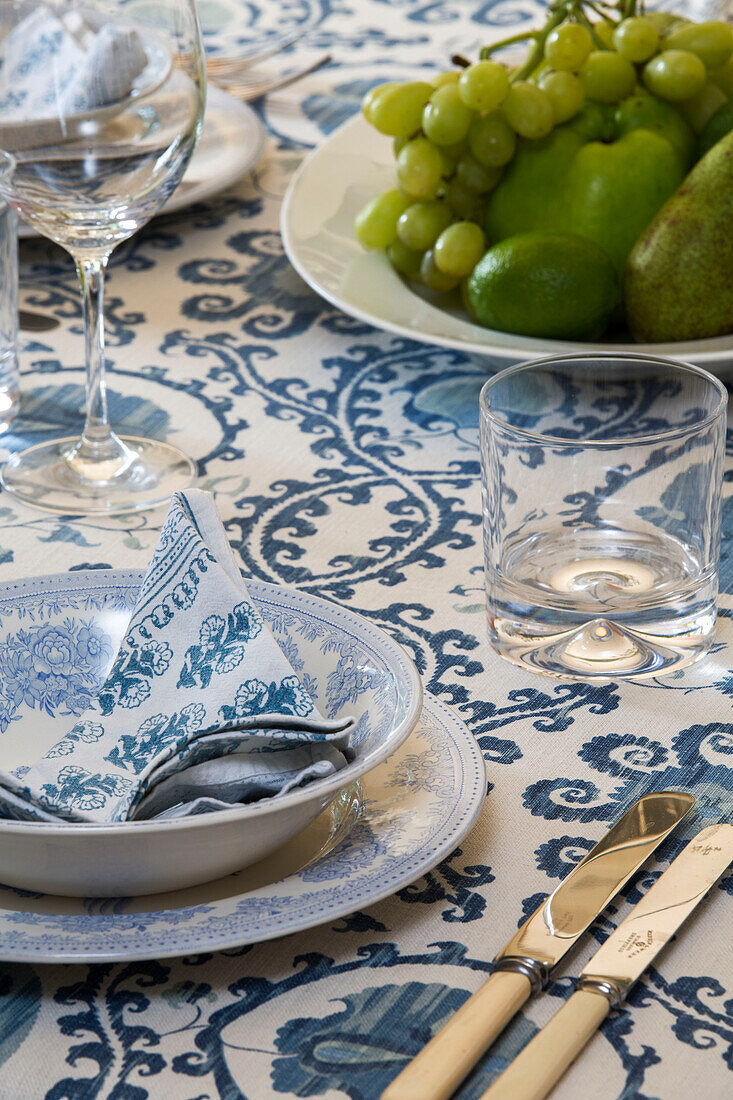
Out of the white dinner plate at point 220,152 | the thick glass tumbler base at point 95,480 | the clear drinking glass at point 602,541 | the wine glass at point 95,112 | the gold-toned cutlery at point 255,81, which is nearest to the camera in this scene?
the clear drinking glass at point 602,541

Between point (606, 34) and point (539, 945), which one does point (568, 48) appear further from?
point (539, 945)

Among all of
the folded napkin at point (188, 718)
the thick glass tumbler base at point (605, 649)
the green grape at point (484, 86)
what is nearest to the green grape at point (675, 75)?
the green grape at point (484, 86)

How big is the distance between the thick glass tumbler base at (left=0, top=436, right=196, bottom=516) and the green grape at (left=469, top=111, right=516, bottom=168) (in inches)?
13.9

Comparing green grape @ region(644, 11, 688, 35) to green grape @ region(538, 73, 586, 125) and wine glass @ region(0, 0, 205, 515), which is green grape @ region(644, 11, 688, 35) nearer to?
green grape @ region(538, 73, 586, 125)

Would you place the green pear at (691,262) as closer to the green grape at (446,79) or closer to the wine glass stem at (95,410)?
the green grape at (446,79)

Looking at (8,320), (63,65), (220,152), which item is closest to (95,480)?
(8,320)

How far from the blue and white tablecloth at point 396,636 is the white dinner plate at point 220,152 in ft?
0.14

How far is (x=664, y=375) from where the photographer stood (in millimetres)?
704

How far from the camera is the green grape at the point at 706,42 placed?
1061mm

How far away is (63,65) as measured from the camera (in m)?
0.75

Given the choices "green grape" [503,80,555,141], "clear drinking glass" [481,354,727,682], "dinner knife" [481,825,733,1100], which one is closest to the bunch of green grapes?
"green grape" [503,80,555,141]

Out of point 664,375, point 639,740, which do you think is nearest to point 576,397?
point 664,375

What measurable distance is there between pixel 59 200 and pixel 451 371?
360 mm

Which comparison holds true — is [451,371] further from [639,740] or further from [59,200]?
[639,740]
